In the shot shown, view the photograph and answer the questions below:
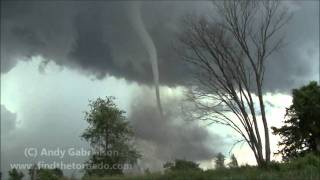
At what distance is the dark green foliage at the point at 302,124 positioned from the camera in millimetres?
60594

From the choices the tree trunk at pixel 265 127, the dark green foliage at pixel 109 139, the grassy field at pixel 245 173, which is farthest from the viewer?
the dark green foliage at pixel 109 139

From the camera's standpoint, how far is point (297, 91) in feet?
211

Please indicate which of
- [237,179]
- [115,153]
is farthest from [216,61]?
[115,153]

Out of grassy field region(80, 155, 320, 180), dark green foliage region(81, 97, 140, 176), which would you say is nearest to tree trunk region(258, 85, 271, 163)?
grassy field region(80, 155, 320, 180)

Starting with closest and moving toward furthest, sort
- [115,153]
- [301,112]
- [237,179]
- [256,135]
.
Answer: [237,179]
[256,135]
[115,153]
[301,112]

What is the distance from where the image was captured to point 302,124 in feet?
204

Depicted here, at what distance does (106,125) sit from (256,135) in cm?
2558

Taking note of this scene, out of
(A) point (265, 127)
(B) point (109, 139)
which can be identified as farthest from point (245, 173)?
(B) point (109, 139)

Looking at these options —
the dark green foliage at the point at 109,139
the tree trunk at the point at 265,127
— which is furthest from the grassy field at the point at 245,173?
the dark green foliage at the point at 109,139

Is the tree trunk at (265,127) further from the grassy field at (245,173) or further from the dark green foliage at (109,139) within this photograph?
the dark green foliage at (109,139)

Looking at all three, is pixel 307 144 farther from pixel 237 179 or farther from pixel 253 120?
pixel 237 179

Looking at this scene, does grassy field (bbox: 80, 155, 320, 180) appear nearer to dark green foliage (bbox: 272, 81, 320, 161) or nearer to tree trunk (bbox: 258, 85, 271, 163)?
tree trunk (bbox: 258, 85, 271, 163)

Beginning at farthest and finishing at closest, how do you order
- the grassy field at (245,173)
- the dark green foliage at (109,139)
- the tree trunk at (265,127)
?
the dark green foliage at (109,139), the tree trunk at (265,127), the grassy field at (245,173)

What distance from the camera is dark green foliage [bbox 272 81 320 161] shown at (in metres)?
60.6
